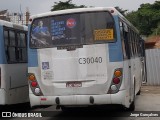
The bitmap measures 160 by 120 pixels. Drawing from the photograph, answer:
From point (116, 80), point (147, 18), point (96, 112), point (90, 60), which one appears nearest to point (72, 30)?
point (90, 60)

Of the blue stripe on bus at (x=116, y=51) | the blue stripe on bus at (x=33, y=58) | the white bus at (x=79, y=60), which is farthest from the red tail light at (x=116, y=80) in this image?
the blue stripe on bus at (x=33, y=58)

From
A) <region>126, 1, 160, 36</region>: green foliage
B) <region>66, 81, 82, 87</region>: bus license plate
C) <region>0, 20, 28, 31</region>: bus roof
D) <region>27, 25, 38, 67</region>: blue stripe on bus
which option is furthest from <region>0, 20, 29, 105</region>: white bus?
<region>126, 1, 160, 36</region>: green foliage

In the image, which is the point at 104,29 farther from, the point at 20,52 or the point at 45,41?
the point at 20,52

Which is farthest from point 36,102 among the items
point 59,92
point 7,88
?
point 7,88

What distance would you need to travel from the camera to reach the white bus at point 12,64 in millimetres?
10555

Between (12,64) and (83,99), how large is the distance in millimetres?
2674

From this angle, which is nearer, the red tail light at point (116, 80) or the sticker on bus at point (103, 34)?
the red tail light at point (116, 80)

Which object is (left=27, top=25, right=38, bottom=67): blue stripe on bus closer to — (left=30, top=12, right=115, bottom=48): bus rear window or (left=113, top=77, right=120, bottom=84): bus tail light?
(left=30, top=12, right=115, bottom=48): bus rear window

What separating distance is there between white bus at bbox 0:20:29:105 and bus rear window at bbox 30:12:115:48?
1.10 meters

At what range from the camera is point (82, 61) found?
9.55m

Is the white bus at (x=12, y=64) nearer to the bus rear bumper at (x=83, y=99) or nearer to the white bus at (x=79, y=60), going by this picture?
the white bus at (x=79, y=60)

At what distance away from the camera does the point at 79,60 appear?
31.4 ft

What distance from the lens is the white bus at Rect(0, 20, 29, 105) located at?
1055cm

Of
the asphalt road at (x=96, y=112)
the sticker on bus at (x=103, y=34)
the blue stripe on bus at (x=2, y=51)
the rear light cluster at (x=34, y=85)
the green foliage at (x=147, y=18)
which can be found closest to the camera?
the sticker on bus at (x=103, y=34)
